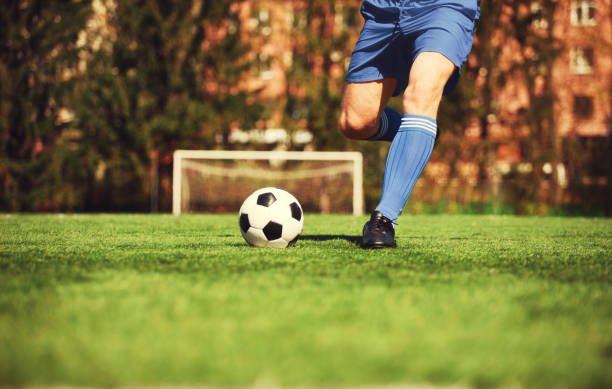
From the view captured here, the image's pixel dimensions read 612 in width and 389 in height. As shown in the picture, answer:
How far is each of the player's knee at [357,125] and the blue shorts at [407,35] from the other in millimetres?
220

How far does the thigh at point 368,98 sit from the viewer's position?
11.5 ft

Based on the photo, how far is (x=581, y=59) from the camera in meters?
11.0

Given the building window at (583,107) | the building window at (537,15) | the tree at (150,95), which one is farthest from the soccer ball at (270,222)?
the building window at (583,107)

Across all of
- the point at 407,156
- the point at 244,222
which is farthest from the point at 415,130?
the point at 244,222

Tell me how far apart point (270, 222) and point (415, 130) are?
0.86 meters

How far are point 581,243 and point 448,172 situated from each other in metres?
6.50

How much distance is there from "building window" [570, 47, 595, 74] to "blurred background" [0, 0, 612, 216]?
0.18ft

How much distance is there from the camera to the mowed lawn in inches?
39.2

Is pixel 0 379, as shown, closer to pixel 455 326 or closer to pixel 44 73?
pixel 455 326

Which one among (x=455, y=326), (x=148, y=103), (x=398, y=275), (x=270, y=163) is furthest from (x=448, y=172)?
(x=455, y=326)

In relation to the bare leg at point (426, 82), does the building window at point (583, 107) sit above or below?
above

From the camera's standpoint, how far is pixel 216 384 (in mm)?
953

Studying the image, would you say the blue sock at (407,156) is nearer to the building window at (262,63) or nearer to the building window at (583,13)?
the building window at (262,63)

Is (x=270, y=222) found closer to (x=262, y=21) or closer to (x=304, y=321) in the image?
(x=304, y=321)
